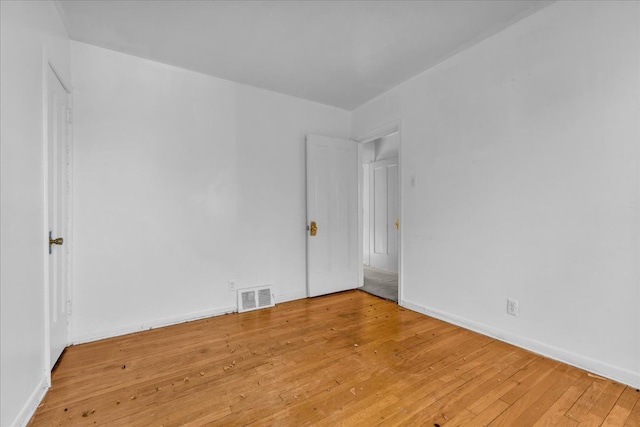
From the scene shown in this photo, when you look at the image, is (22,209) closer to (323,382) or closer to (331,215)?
(323,382)

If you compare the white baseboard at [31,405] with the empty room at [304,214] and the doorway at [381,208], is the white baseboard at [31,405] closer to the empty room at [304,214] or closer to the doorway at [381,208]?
the empty room at [304,214]

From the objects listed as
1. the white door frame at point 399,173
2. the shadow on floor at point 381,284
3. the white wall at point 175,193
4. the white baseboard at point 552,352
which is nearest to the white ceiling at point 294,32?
the white wall at point 175,193

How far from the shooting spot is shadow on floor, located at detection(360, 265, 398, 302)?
3.83 m

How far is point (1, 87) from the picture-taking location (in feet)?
4.47

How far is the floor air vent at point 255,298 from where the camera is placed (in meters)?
3.25

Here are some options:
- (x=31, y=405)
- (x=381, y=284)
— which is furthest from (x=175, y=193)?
(x=381, y=284)

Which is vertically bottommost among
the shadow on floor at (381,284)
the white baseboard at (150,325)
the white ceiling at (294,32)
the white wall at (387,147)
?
the shadow on floor at (381,284)

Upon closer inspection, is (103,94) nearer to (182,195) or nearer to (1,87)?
(182,195)

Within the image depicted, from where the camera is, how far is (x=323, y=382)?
6.05 feet

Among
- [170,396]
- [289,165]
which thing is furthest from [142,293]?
[289,165]

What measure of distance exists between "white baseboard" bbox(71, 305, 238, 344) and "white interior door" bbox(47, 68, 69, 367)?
147 mm

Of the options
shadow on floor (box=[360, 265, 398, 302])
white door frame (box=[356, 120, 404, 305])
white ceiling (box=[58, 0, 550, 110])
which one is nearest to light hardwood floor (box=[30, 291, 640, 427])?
white door frame (box=[356, 120, 404, 305])

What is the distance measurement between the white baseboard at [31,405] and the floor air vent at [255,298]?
66.1 inches

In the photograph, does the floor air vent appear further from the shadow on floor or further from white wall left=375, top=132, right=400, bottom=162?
white wall left=375, top=132, right=400, bottom=162
